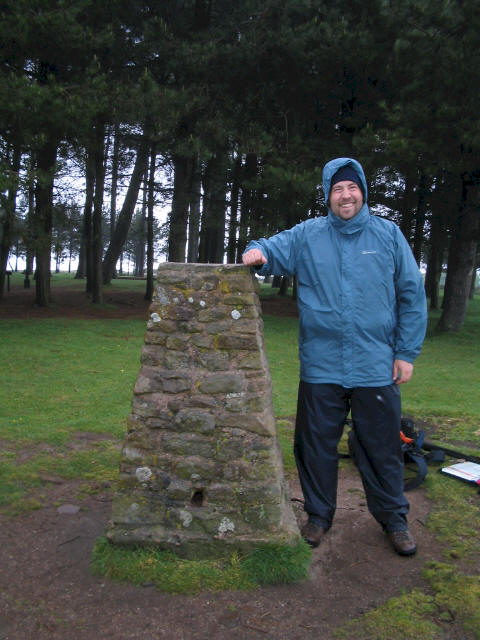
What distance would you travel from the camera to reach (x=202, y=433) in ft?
11.6

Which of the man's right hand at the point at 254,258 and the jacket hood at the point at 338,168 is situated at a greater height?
the jacket hood at the point at 338,168

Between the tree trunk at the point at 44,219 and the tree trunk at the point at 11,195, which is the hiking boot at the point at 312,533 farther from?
the tree trunk at the point at 44,219

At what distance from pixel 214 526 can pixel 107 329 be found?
38.1 feet

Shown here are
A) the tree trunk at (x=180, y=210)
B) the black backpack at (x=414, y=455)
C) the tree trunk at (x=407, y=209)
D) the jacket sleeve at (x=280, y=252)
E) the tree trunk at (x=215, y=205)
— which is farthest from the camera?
the tree trunk at (x=215, y=205)

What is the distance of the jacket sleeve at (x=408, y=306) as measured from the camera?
3600 mm

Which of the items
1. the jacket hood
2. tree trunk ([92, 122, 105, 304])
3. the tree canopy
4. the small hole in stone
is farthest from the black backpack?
tree trunk ([92, 122, 105, 304])

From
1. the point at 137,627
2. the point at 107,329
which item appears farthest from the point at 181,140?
the point at 137,627

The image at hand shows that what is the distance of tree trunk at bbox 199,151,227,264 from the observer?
19047mm

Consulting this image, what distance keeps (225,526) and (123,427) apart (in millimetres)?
3261

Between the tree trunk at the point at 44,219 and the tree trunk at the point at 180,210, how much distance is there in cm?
377

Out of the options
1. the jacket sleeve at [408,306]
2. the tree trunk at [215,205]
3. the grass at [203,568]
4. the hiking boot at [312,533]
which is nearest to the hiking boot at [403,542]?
the hiking boot at [312,533]

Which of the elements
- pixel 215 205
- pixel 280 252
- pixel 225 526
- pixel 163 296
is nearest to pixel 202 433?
pixel 225 526

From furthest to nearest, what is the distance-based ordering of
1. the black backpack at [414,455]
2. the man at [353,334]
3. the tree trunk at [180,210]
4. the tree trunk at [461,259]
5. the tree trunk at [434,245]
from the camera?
the tree trunk at [434,245] < the tree trunk at [180,210] < the tree trunk at [461,259] < the black backpack at [414,455] < the man at [353,334]

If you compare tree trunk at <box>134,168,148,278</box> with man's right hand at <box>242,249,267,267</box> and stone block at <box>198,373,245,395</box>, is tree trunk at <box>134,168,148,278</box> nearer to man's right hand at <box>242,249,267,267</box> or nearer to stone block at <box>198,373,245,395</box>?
man's right hand at <box>242,249,267,267</box>
